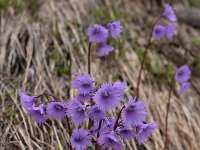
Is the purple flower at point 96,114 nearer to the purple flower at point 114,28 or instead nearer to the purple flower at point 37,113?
the purple flower at point 37,113

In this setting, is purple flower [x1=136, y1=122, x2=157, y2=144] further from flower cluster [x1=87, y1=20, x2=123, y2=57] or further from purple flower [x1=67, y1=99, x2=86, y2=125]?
flower cluster [x1=87, y1=20, x2=123, y2=57]

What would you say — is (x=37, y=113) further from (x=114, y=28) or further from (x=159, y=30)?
(x=159, y=30)

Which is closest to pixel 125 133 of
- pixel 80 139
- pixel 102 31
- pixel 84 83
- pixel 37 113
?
pixel 80 139

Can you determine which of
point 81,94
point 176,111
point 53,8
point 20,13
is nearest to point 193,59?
point 176,111

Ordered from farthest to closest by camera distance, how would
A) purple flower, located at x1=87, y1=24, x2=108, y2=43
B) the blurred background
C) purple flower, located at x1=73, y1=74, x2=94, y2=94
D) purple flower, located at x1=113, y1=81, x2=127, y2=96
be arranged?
the blurred background
purple flower, located at x1=87, y1=24, x2=108, y2=43
purple flower, located at x1=73, y1=74, x2=94, y2=94
purple flower, located at x1=113, y1=81, x2=127, y2=96

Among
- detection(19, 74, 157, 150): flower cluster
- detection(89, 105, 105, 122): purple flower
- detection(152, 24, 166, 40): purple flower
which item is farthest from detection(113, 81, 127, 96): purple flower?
detection(152, 24, 166, 40): purple flower

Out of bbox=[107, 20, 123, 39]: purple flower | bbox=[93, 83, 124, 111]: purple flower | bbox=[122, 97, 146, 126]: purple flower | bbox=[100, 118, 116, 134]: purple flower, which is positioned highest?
bbox=[107, 20, 123, 39]: purple flower
